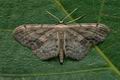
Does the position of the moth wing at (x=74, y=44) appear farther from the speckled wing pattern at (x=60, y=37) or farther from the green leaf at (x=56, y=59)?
the green leaf at (x=56, y=59)

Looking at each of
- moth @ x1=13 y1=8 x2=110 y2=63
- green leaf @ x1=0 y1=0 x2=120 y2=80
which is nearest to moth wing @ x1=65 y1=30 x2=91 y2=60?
moth @ x1=13 y1=8 x2=110 y2=63

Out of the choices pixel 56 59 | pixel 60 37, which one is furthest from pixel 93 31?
pixel 56 59

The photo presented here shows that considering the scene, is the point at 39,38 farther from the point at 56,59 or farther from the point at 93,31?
the point at 93,31

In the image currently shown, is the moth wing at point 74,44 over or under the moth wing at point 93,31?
under

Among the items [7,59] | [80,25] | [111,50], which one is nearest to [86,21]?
[80,25]

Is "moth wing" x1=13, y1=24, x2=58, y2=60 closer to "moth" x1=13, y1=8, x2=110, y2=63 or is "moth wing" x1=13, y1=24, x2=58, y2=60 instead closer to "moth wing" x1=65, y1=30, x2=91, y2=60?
"moth" x1=13, y1=8, x2=110, y2=63

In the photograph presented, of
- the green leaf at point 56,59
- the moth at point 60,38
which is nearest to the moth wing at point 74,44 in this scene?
the moth at point 60,38
